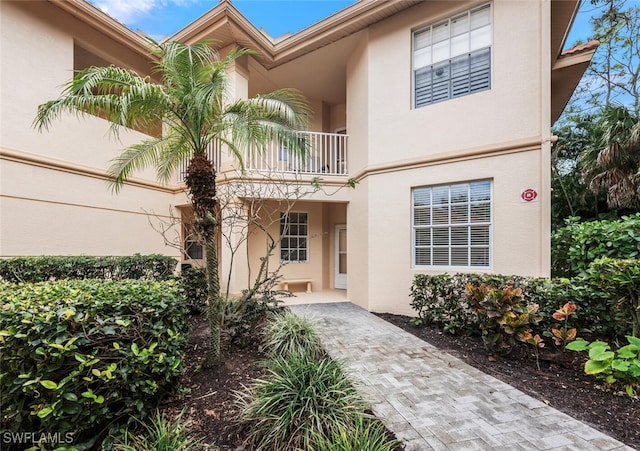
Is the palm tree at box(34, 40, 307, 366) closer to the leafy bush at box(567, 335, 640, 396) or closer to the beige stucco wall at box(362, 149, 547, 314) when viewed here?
the beige stucco wall at box(362, 149, 547, 314)

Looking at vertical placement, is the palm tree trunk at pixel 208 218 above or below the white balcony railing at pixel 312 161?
below

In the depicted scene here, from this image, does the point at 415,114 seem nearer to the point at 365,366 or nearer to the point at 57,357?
the point at 365,366

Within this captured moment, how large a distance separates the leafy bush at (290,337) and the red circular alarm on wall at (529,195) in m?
5.01

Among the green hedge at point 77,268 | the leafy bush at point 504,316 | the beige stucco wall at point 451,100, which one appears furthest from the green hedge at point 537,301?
the green hedge at point 77,268

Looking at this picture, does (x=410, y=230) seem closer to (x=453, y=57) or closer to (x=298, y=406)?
(x=453, y=57)

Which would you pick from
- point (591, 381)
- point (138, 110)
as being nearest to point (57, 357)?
point (138, 110)

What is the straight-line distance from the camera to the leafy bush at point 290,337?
14.4 feet

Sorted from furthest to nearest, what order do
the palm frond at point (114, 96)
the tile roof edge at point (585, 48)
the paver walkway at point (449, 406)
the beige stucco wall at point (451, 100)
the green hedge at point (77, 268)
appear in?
the tile roof edge at point (585, 48)
the beige stucco wall at point (451, 100)
the green hedge at point (77, 268)
the palm frond at point (114, 96)
the paver walkway at point (449, 406)

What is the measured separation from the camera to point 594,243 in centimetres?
550

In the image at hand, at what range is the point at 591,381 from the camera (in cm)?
378

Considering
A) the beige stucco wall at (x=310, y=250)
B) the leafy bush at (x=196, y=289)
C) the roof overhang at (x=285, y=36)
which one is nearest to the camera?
the leafy bush at (x=196, y=289)

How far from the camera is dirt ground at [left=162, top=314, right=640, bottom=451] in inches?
116

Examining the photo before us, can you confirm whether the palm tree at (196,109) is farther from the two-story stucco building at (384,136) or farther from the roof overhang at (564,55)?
the roof overhang at (564,55)

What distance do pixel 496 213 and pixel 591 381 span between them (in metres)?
3.42
